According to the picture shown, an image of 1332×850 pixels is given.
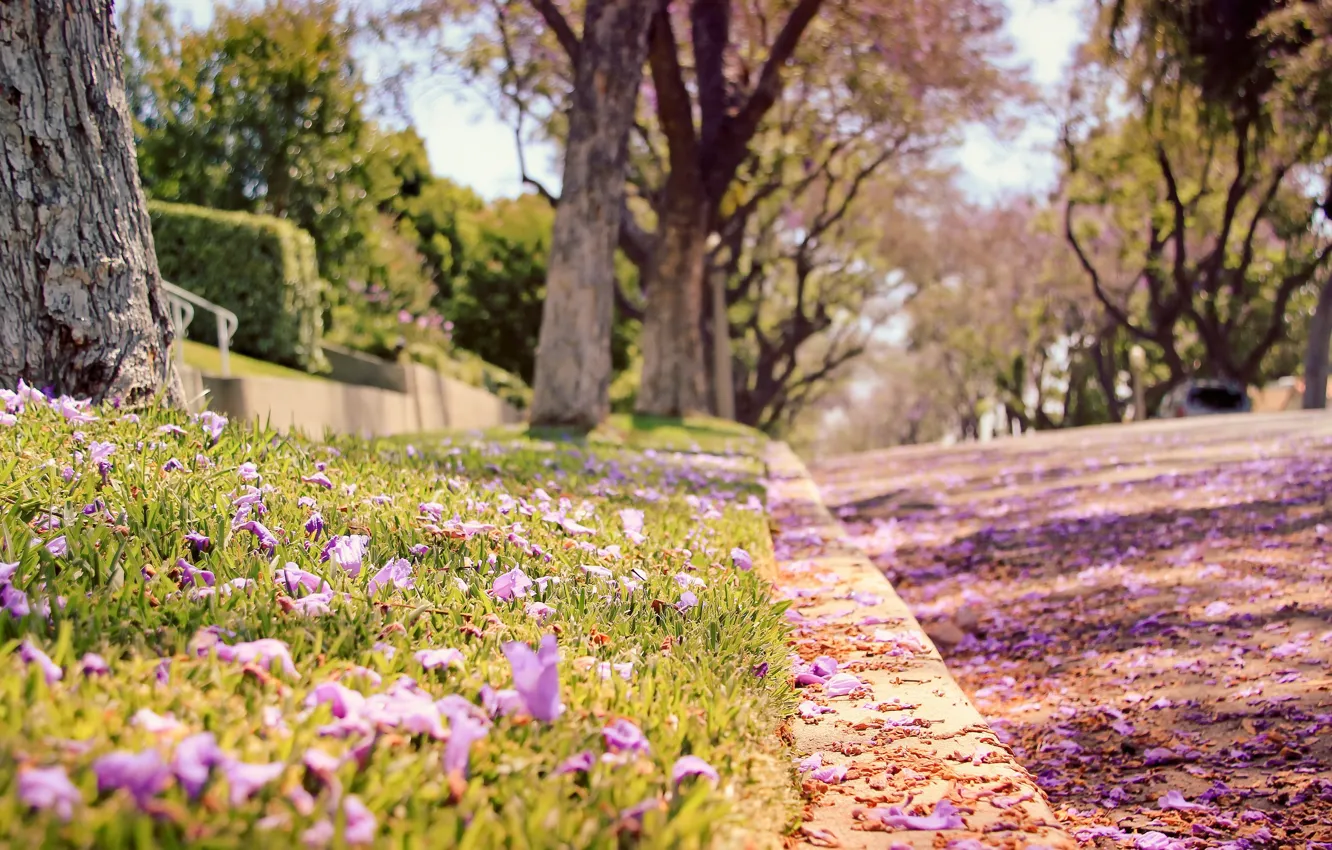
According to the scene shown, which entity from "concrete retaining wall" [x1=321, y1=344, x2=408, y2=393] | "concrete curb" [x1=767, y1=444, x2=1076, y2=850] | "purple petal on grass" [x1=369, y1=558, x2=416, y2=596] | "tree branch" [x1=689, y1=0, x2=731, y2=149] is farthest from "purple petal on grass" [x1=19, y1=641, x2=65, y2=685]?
"tree branch" [x1=689, y1=0, x2=731, y2=149]

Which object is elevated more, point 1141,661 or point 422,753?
point 422,753

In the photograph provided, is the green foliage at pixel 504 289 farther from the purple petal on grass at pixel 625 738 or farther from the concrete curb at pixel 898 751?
the purple petal on grass at pixel 625 738

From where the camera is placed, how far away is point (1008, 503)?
9578 mm

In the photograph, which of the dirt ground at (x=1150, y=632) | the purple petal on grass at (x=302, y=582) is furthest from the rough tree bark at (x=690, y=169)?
the purple petal on grass at (x=302, y=582)

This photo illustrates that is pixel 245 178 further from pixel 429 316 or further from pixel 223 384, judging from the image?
pixel 223 384

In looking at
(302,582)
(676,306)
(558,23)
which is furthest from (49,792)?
(676,306)

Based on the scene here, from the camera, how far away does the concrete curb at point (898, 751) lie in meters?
2.14

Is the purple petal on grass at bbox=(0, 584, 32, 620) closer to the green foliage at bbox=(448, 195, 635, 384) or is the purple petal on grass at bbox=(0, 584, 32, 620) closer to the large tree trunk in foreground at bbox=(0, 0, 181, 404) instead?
the large tree trunk in foreground at bbox=(0, 0, 181, 404)

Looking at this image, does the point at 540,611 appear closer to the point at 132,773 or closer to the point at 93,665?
the point at 93,665

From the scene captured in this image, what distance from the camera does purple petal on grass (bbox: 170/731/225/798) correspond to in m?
1.49

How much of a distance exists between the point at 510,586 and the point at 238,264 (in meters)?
10.3

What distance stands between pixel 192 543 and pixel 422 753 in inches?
54.9

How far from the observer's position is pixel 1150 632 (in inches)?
185

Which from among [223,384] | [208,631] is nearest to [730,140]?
[223,384]
